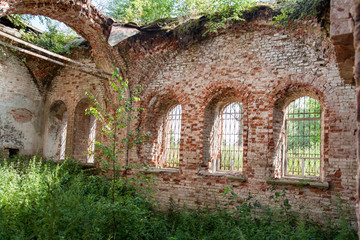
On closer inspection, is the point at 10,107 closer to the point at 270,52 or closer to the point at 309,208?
the point at 270,52

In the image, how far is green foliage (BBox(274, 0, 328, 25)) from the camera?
272 inches

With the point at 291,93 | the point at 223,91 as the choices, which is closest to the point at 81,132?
the point at 223,91

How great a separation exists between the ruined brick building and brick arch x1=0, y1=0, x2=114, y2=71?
0.10 feet

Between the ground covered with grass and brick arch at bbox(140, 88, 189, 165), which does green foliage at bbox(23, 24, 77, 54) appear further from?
the ground covered with grass

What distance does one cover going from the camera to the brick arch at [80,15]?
772cm

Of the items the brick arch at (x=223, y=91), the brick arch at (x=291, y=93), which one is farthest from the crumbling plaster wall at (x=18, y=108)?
the brick arch at (x=291, y=93)

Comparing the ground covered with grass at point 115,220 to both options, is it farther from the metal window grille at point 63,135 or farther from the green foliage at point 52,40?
the green foliage at point 52,40

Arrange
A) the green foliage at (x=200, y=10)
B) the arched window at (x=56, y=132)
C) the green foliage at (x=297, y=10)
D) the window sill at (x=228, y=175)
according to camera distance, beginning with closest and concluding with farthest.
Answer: the green foliage at (x=297, y=10) < the window sill at (x=228, y=175) < the green foliage at (x=200, y=10) < the arched window at (x=56, y=132)

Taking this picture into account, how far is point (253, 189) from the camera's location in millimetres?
7504

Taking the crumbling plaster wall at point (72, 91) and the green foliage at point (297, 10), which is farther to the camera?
the crumbling plaster wall at point (72, 91)

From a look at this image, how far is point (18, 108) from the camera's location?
11258mm

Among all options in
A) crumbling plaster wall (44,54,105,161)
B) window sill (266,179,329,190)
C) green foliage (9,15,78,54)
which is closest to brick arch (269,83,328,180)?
window sill (266,179,329,190)

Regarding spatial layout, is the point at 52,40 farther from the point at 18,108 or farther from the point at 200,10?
the point at 200,10

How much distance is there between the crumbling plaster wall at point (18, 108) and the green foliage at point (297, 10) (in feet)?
29.4
